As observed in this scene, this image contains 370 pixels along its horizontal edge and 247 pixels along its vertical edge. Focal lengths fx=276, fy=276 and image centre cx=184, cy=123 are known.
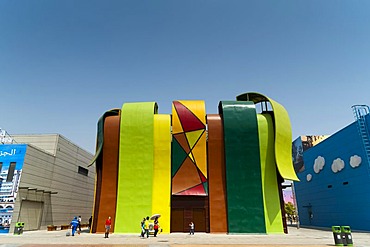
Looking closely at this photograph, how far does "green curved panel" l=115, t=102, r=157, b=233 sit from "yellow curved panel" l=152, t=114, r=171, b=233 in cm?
46

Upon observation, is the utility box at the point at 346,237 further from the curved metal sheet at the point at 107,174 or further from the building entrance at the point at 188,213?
the curved metal sheet at the point at 107,174

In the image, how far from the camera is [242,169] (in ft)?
87.1

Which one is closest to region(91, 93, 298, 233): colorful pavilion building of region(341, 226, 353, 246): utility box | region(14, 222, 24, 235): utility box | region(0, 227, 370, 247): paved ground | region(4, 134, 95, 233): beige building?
region(0, 227, 370, 247): paved ground

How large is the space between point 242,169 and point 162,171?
7718mm

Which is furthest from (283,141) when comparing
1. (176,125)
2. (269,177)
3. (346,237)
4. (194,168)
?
(346,237)

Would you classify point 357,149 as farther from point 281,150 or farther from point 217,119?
point 217,119

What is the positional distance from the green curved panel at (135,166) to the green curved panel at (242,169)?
296 inches

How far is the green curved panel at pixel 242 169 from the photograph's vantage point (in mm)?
25188

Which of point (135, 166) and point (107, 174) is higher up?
point (135, 166)

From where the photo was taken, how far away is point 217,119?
28297 millimetres

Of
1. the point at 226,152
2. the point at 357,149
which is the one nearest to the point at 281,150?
the point at 226,152

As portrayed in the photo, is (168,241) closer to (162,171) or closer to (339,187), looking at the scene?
(162,171)

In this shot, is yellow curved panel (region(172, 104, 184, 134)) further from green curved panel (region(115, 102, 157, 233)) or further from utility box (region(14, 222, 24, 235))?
utility box (region(14, 222, 24, 235))

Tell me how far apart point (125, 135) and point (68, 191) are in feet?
46.7
